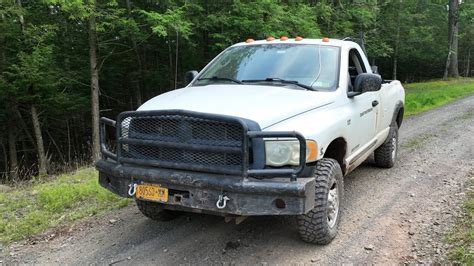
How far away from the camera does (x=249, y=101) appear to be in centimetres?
404

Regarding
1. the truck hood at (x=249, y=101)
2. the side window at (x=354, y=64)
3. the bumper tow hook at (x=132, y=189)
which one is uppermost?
the side window at (x=354, y=64)

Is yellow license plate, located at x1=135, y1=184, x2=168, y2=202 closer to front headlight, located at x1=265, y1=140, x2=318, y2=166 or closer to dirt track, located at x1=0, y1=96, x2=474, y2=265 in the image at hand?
dirt track, located at x1=0, y1=96, x2=474, y2=265

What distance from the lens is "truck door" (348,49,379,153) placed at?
507 cm

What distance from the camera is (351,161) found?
16.3ft

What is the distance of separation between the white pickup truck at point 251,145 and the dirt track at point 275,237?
0.81 feet

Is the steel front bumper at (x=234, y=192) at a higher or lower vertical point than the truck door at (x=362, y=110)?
lower

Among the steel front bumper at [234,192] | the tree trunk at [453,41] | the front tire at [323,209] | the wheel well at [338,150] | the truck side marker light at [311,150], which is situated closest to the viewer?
the steel front bumper at [234,192]

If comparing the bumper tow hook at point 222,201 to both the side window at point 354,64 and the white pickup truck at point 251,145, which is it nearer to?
the white pickup truck at point 251,145

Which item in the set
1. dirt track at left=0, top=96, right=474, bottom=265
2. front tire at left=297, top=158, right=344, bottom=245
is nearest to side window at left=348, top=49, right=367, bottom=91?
dirt track at left=0, top=96, right=474, bottom=265

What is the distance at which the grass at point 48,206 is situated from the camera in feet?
16.5

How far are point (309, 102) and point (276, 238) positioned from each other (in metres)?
1.42

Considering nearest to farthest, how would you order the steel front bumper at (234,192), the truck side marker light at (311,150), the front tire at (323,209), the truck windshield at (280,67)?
the steel front bumper at (234,192) → the truck side marker light at (311,150) → the front tire at (323,209) → the truck windshield at (280,67)

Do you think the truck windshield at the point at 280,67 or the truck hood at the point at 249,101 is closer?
the truck hood at the point at 249,101

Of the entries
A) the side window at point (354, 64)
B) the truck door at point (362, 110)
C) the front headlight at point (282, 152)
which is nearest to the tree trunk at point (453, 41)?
the side window at point (354, 64)
